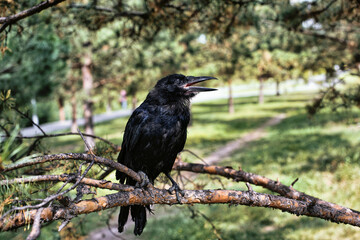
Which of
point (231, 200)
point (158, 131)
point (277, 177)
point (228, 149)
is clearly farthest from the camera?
point (228, 149)

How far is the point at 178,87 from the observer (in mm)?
2869

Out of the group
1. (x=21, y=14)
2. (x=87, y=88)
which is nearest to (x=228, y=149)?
(x=87, y=88)

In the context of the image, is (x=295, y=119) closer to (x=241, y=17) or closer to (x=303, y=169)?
(x=303, y=169)

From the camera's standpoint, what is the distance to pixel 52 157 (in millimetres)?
1386

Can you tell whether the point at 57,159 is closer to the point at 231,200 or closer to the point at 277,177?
the point at 231,200

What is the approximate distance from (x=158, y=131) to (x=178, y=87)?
0.51m

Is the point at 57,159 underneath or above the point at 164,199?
above

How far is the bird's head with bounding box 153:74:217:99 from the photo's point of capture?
284 cm

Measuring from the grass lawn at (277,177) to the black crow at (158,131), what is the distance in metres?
0.33

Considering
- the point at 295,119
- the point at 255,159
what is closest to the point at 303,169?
the point at 255,159

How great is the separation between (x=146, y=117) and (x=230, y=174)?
919 mm

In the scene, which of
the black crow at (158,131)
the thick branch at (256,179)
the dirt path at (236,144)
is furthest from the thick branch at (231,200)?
the dirt path at (236,144)

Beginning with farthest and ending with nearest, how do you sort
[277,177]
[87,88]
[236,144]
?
[236,144], [87,88], [277,177]

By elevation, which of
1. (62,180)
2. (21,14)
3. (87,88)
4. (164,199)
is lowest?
(164,199)
